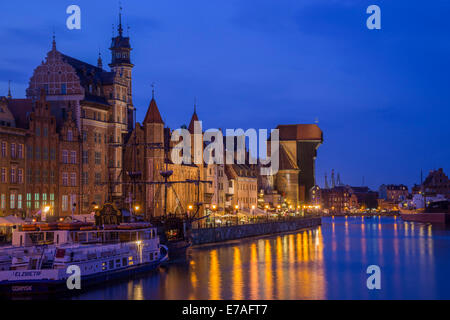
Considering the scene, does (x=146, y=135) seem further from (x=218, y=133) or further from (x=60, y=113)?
(x=218, y=133)

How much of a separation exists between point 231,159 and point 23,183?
67.8m

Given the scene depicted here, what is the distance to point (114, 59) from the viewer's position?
112 meters

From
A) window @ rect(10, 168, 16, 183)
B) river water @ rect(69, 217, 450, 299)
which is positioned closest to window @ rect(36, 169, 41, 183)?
window @ rect(10, 168, 16, 183)

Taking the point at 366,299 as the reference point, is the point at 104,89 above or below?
above

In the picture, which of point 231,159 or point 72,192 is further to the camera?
point 231,159

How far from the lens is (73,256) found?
Answer: 4747cm

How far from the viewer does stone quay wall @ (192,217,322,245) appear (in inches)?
3595

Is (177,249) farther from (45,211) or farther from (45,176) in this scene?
(45,176)

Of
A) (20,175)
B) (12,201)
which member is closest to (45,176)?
(20,175)

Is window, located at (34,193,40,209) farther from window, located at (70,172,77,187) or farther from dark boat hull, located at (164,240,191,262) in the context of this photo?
dark boat hull, located at (164,240,191,262)

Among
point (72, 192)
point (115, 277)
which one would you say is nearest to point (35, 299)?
point (115, 277)

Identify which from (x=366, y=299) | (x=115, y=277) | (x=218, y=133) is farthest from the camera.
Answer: (x=218, y=133)

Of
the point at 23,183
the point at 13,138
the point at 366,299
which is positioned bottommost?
the point at 366,299

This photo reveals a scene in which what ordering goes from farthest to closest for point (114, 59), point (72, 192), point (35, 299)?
point (114, 59) → point (72, 192) → point (35, 299)
